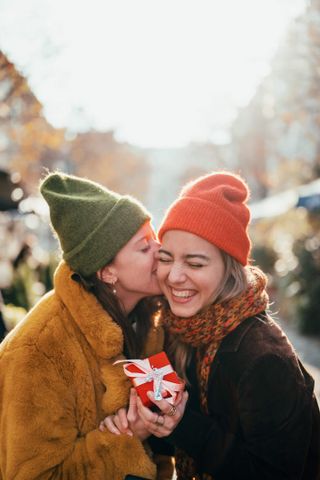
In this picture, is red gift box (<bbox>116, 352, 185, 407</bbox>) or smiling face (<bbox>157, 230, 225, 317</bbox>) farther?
smiling face (<bbox>157, 230, 225, 317</bbox>)

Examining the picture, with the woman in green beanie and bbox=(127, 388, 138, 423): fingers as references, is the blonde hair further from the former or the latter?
bbox=(127, 388, 138, 423): fingers

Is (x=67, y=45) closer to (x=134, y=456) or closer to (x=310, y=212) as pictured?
(x=310, y=212)

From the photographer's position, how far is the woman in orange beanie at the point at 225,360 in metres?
2.02

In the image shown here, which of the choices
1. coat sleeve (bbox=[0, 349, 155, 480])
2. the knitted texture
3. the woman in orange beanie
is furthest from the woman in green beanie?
the knitted texture

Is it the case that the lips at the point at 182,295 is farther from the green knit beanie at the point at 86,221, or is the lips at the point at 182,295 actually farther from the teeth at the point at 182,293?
the green knit beanie at the point at 86,221

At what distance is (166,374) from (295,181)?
15.4 metres

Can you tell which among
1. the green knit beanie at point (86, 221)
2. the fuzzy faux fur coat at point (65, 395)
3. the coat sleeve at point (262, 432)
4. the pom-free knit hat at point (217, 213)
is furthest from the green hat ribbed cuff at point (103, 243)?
the coat sleeve at point (262, 432)

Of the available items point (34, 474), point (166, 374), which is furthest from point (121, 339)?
point (34, 474)

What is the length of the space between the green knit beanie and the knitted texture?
1.82 feet

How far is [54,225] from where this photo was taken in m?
2.46

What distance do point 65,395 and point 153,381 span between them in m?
0.42

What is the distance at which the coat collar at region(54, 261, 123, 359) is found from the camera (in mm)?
2215

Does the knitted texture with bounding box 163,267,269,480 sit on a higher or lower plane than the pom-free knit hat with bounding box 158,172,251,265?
lower

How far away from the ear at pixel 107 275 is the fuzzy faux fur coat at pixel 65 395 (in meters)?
0.20
